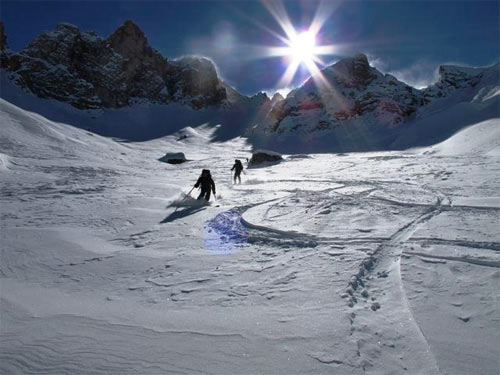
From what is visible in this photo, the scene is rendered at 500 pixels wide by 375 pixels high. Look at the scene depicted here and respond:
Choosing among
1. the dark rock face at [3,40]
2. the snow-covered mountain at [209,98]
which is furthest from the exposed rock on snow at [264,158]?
the dark rock face at [3,40]

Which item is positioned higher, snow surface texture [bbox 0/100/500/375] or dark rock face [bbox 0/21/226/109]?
dark rock face [bbox 0/21/226/109]

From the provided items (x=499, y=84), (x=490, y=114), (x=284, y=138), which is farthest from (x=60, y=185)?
(x=499, y=84)

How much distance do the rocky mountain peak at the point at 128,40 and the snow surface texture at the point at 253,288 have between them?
351ft

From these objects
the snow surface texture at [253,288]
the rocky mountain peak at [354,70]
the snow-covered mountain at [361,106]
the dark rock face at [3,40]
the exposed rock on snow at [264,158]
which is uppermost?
the rocky mountain peak at [354,70]

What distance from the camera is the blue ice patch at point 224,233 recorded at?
5555 mm

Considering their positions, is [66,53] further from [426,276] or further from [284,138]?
[426,276]

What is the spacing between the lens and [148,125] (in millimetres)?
82438

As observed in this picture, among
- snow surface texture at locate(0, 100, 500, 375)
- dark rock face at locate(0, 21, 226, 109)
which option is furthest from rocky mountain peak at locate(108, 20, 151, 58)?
snow surface texture at locate(0, 100, 500, 375)

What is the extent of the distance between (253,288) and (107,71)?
106m

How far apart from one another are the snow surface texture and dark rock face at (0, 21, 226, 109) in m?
89.3

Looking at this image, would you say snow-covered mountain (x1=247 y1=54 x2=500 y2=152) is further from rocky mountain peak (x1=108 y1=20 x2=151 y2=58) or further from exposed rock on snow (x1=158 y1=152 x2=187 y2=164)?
rocky mountain peak (x1=108 y1=20 x2=151 y2=58)

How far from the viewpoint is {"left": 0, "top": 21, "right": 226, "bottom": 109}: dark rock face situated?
80250 mm

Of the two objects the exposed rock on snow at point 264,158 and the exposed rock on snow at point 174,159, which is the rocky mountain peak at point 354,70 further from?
the exposed rock on snow at point 174,159

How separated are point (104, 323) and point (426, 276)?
3994 mm
